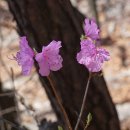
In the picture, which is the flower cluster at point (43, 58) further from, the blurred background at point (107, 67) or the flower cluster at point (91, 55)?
the blurred background at point (107, 67)

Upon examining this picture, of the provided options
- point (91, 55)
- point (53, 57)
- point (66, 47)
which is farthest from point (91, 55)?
point (66, 47)

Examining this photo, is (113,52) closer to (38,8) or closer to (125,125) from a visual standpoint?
(125,125)

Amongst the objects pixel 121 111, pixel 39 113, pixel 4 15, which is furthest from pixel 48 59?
pixel 4 15

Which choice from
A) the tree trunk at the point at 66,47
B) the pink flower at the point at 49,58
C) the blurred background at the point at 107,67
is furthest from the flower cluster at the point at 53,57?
the blurred background at the point at 107,67

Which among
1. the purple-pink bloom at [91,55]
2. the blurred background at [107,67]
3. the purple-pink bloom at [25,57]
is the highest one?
the purple-pink bloom at [25,57]

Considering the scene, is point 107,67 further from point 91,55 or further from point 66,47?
point 91,55

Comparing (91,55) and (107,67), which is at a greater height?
(91,55)

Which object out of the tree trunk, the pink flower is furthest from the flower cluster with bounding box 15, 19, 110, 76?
the tree trunk
